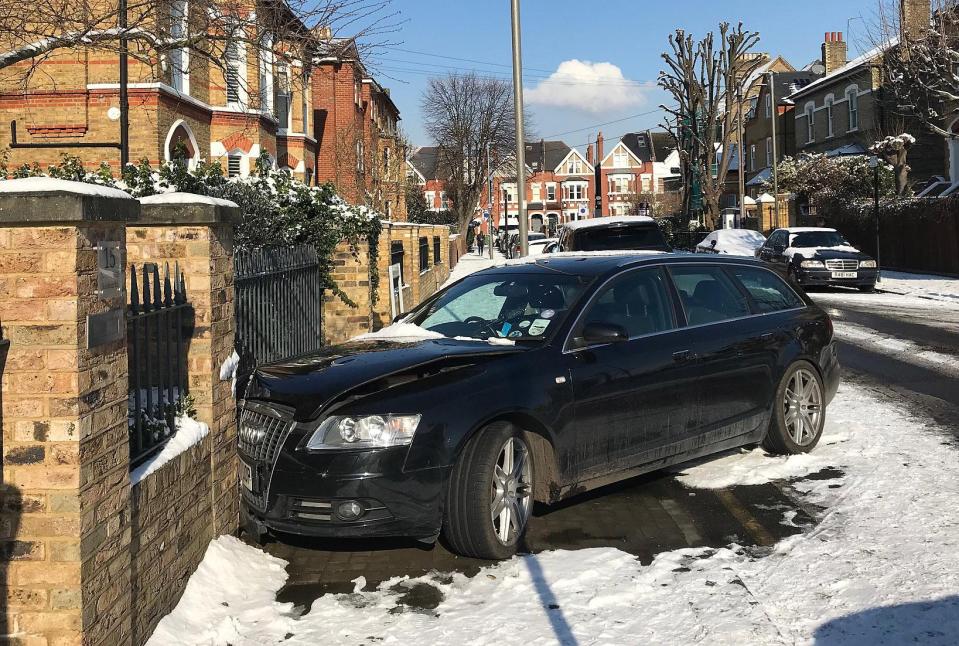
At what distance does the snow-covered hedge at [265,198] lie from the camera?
8.37 meters

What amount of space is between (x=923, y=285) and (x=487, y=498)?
2409 centimetres

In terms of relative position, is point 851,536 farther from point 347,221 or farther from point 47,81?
point 47,81

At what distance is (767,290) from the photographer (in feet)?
24.6

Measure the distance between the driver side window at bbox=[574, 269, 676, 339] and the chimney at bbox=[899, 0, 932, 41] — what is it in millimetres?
24900

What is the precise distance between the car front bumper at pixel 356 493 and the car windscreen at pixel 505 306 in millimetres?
1323

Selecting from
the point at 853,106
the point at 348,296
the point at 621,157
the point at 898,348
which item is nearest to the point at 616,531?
the point at 348,296

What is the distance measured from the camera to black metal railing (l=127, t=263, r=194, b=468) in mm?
4578

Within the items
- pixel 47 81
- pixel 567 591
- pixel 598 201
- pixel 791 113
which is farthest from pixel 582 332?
pixel 598 201

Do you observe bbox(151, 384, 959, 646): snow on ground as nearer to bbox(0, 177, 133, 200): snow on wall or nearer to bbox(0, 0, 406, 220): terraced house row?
bbox(0, 177, 133, 200): snow on wall

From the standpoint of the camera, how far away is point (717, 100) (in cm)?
4303

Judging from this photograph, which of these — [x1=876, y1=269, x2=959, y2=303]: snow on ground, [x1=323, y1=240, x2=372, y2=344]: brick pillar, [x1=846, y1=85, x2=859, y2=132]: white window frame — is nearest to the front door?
[x1=323, y1=240, x2=372, y2=344]: brick pillar

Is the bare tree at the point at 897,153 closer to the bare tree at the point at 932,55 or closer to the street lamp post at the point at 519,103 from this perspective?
the bare tree at the point at 932,55

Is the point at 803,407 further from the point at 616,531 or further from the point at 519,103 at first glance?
the point at 519,103

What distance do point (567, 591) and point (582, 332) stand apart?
67.3 inches
